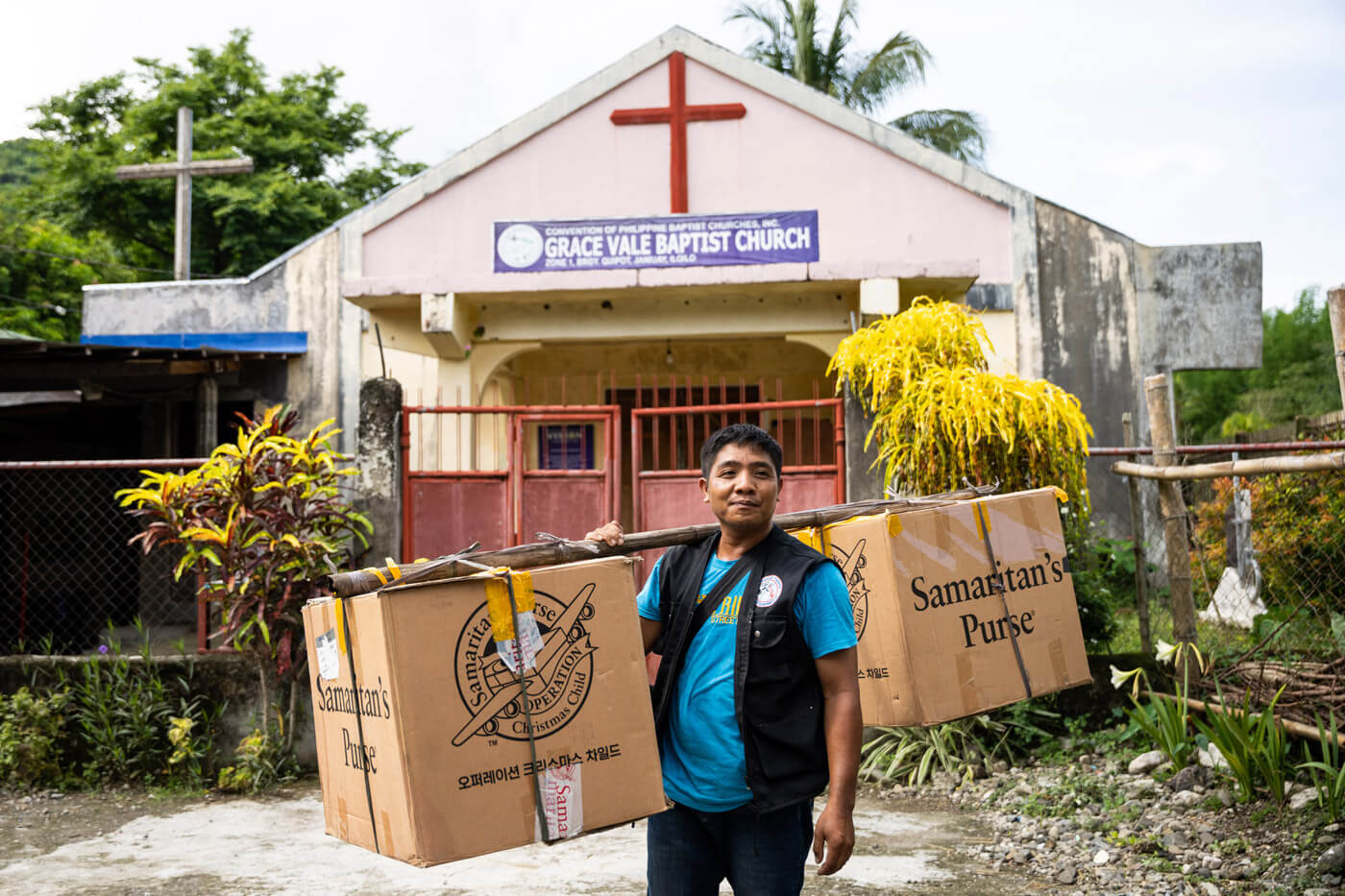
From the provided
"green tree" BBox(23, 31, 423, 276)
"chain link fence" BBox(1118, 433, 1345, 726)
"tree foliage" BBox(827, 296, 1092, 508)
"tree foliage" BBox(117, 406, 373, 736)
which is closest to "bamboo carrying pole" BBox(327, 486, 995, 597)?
"tree foliage" BBox(827, 296, 1092, 508)

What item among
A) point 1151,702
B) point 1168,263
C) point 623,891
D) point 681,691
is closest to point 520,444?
point 623,891

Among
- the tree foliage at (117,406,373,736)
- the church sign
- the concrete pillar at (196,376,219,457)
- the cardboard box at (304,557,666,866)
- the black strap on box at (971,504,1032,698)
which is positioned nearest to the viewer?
the cardboard box at (304,557,666,866)

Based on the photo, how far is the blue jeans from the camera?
227 cm

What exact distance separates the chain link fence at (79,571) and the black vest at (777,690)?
5.74m

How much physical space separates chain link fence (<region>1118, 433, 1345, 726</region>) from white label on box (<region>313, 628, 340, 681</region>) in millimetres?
3842

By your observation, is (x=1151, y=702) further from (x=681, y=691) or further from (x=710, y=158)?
(x=710, y=158)

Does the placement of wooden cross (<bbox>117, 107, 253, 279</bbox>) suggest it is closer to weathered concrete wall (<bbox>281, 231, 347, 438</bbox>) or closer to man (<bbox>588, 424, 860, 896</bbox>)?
weathered concrete wall (<bbox>281, 231, 347, 438</bbox>)

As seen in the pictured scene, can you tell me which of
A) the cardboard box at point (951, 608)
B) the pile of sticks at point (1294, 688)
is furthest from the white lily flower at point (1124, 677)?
the cardboard box at point (951, 608)

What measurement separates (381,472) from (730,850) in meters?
4.42

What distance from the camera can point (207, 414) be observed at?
993 cm

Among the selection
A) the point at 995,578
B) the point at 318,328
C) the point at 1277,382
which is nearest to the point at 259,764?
the point at 995,578

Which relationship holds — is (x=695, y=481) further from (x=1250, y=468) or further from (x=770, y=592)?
(x=770, y=592)

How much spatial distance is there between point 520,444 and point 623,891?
304cm

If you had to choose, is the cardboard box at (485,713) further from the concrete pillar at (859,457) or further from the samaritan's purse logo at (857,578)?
the concrete pillar at (859,457)
